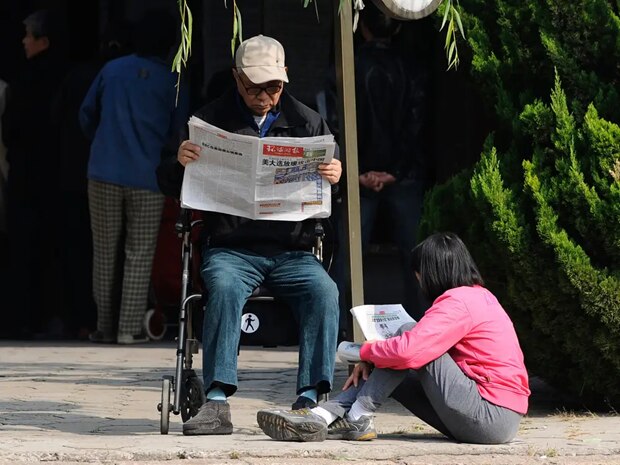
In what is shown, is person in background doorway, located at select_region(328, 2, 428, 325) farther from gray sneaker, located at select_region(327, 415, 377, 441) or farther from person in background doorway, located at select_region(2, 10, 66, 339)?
gray sneaker, located at select_region(327, 415, 377, 441)

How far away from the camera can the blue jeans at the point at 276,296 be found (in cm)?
627

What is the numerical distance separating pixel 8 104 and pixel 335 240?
12.7 ft

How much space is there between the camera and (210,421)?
6.20 meters

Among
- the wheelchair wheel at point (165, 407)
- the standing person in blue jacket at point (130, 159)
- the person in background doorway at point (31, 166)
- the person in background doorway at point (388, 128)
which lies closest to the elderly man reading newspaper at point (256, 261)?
the wheelchair wheel at point (165, 407)

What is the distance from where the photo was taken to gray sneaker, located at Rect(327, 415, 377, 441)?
6074 millimetres

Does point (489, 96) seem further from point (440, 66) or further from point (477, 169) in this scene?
point (440, 66)

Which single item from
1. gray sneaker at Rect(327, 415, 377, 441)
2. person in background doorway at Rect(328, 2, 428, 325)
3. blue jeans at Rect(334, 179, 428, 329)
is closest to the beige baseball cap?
gray sneaker at Rect(327, 415, 377, 441)

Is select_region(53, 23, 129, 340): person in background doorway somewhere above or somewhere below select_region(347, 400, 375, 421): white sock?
above

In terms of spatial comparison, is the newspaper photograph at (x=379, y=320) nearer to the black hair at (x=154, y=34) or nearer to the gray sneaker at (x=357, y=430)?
the gray sneaker at (x=357, y=430)

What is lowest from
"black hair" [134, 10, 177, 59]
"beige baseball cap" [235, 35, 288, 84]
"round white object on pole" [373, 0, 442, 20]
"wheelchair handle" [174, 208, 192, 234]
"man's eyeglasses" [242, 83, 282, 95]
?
"wheelchair handle" [174, 208, 192, 234]

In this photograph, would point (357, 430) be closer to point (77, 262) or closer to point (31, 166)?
point (77, 262)

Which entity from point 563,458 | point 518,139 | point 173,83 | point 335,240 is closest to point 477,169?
point 518,139

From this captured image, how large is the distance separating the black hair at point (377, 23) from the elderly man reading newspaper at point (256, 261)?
2746 millimetres

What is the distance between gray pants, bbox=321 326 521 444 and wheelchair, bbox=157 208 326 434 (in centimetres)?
61
